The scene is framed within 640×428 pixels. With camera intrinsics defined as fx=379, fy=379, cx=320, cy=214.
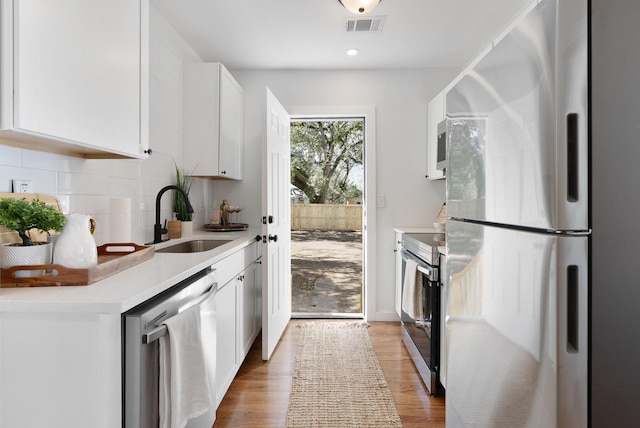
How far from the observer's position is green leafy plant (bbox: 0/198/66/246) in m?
1.13

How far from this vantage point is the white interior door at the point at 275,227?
9.03 feet

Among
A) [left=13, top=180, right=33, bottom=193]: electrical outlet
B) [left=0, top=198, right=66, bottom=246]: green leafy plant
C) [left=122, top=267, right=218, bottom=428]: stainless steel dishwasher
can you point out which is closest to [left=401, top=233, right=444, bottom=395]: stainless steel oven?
[left=122, top=267, right=218, bottom=428]: stainless steel dishwasher

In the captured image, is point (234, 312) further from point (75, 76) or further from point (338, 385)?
point (75, 76)

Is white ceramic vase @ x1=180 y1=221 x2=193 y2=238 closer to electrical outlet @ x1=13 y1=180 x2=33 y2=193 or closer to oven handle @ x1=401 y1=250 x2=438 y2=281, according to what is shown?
electrical outlet @ x1=13 y1=180 x2=33 y2=193

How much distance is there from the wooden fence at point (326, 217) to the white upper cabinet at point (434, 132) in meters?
1.95

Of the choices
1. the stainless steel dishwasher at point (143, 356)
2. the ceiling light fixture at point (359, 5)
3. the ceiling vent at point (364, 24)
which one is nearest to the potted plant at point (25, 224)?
the stainless steel dishwasher at point (143, 356)

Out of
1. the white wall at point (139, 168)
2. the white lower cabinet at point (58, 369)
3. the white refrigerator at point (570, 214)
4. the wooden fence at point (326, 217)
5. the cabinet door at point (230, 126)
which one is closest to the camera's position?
the white refrigerator at point (570, 214)

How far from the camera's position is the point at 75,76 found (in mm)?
1285

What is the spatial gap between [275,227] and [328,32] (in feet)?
5.04

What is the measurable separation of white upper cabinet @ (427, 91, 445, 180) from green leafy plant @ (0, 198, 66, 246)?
9.05 ft

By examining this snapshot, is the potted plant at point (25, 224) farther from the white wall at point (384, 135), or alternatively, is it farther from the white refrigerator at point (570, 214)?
the white wall at point (384, 135)

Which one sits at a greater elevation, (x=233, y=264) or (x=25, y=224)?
(x=25, y=224)

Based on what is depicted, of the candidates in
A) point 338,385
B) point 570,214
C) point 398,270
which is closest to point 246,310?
point 338,385

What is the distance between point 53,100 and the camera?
1.18 m
